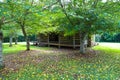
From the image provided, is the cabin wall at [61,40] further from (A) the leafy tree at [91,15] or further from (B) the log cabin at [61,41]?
(A) the leafy tree at [91,15]

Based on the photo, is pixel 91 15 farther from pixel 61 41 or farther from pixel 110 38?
pixel 110 38

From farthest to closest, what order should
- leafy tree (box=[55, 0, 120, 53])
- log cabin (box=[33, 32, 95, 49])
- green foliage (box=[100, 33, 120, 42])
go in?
green foliage (box=[100, 33, 120, 42])
log cabin (box=[33, 32, 95, 49])
leafy tree (box=[55, 0, 120, 53])

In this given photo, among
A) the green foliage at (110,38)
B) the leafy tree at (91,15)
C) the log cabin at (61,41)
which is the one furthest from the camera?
the green foliage at (110,38)

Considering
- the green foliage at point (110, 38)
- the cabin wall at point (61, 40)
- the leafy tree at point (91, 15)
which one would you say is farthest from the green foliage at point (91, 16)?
the green foliage at point (110, 38)

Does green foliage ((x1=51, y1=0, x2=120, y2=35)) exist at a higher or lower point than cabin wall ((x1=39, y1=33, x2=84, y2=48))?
higher

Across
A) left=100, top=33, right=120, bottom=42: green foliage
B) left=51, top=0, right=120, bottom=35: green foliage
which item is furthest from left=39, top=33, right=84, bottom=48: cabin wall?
left=100, top=33, right=120, bottom=42: green foliage

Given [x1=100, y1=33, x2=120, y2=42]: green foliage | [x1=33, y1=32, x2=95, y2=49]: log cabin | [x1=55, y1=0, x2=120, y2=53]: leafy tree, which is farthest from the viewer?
[x1=100, y1=33, x2=120, y2=42]: green foliage

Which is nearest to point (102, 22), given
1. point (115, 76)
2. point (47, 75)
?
point (115, 76)

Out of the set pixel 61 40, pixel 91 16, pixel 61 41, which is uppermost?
pixel 91 16

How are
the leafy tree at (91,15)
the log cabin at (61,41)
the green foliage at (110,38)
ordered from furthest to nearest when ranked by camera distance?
the green foliage at (110,38)
the log cabin at (61,41)
the leafy tree at (91,15)

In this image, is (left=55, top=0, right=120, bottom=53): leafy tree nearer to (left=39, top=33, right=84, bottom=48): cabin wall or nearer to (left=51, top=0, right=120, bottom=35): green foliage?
(left=51, top=0, right=120, bottom=35): green foliage

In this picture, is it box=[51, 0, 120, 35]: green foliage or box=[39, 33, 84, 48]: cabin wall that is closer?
box=[51, 0, 120, 35]: green foliage

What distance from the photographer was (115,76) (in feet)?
23.0

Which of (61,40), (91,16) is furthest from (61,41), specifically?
(91,16)
